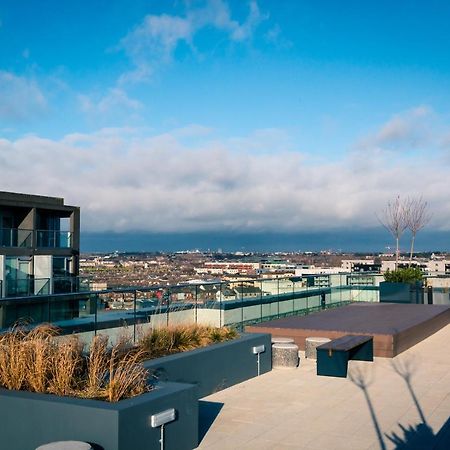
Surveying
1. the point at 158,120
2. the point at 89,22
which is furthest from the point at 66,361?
the point at 158,120

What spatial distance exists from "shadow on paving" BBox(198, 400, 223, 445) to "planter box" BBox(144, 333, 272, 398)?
7.6 inches

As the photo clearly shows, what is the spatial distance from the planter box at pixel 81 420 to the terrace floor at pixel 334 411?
0.82 metres

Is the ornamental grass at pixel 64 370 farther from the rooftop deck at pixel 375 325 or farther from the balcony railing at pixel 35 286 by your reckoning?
the balcony railing at pixel 35 286

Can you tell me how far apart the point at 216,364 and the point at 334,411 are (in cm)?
148

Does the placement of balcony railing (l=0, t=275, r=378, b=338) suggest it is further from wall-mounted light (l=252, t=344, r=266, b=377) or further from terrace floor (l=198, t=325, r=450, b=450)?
terrace floor (l=198, t=325, r=450, b=450)

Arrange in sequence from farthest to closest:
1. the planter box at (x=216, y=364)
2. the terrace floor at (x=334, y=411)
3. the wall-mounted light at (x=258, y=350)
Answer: the wall-mounted light at (x=258, y=350) → the planter box at (x=216, y=364) → the terrace floor at (x=334, y=411)

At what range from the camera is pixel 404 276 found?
54.2ft

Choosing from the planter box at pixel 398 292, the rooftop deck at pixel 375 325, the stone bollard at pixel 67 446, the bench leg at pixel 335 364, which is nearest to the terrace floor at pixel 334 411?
the bench leg at pixel 335 364

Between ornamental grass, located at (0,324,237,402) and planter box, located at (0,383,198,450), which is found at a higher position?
ornamental grass, located at (0,324,237,402)

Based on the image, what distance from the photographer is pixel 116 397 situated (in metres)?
4.37

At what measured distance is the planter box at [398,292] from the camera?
52.9 ft

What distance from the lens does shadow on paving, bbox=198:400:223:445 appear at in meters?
5.36

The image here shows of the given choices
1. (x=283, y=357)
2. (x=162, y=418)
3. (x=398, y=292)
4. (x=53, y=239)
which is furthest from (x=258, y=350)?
(x=53, y=239)

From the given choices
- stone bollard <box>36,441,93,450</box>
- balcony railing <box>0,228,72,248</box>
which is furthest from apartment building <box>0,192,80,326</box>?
stone bollard <box>36,441,93,450</box>
